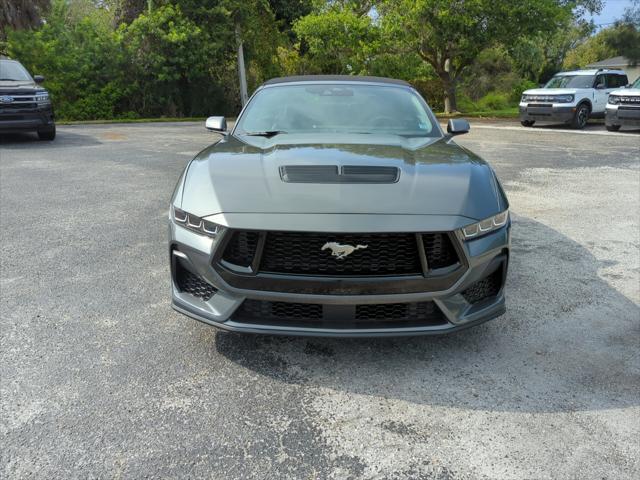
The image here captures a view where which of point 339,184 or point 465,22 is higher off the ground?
point 465,22

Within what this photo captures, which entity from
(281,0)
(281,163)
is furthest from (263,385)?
(281,0)

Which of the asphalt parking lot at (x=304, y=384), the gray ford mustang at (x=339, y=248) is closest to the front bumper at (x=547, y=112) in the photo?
the asphalt parking lot at (x=304, y=384)

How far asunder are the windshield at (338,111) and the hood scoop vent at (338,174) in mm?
1004

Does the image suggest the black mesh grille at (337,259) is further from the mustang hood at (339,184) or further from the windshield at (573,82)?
the windshield at (573,82)

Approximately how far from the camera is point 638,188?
24.0 feet

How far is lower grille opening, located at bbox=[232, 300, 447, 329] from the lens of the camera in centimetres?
257

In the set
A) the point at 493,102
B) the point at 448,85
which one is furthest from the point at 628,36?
the point at 448,85

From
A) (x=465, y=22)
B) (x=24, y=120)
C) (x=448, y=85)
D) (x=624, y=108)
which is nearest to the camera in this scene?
(x=24, y=120)

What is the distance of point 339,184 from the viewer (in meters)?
2.71

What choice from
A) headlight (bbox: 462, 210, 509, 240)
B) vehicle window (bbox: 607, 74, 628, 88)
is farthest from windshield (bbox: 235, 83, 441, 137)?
vehicle window (bbox: 607, 74, 628, 88)

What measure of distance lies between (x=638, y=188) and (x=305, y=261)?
21.8 feet

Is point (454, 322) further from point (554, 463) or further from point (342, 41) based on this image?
point (342, 41)

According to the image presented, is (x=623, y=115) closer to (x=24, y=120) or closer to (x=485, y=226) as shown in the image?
(x=485, y=226)

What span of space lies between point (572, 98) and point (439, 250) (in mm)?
16127
